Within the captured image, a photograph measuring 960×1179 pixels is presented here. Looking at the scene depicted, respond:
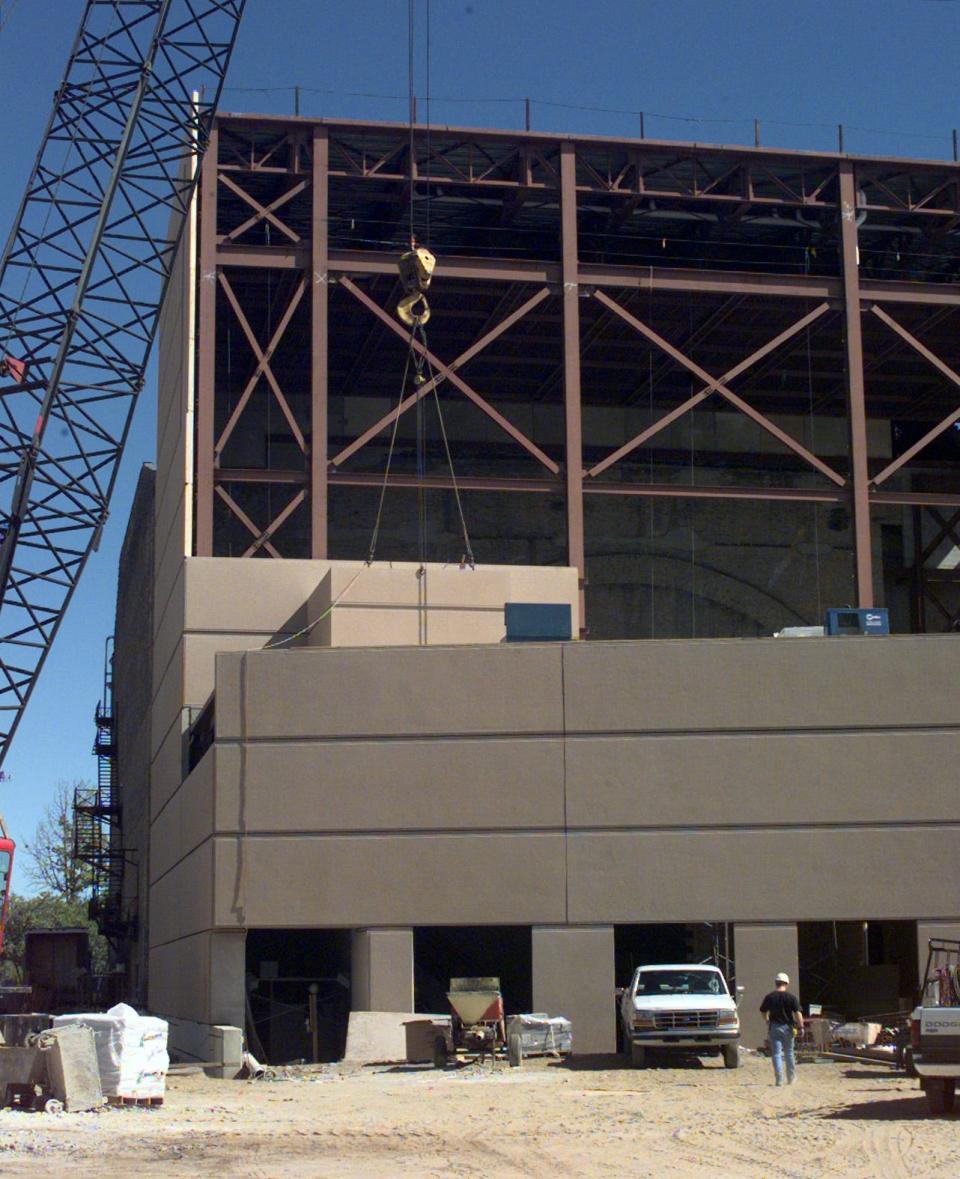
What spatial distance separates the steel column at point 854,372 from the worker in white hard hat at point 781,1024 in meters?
21.0

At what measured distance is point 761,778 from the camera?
1414 inches

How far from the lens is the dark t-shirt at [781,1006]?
2527 cm

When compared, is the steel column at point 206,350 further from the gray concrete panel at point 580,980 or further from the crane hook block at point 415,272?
the gray concrete panel at point 580,980

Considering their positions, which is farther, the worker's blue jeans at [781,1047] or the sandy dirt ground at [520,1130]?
the worker's blue jeans at [781,1047]

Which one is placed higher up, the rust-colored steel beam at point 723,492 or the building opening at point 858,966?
the rust-colored steel beam at point 723,492

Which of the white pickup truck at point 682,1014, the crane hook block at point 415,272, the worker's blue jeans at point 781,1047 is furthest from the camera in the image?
the crane hook block at point 415,272

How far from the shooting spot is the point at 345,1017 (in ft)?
127

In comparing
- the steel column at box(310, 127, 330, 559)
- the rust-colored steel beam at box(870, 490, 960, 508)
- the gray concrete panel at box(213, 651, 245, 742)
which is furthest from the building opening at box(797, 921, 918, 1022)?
the steel column at box(310, 127, 330, 559)

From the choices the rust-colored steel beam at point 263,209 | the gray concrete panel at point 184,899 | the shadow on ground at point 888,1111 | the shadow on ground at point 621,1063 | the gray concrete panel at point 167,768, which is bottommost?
the shadow on ground at point 621,1063

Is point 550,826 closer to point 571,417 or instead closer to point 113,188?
point 571,417

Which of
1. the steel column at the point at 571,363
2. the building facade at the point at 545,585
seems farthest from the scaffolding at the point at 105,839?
the steel column at the point at 571,363

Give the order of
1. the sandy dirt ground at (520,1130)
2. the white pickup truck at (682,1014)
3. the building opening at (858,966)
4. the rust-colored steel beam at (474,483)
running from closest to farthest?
the sandy dirt ground at (520,1130), the white pickup truck at (682,1014), the building opening at (858,966), the rust-colored steel beam at (474,483)

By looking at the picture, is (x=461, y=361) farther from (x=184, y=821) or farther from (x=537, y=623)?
(x=184, y=821)

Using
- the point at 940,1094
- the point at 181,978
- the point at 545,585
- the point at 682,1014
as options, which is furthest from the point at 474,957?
the point at 940,1094
